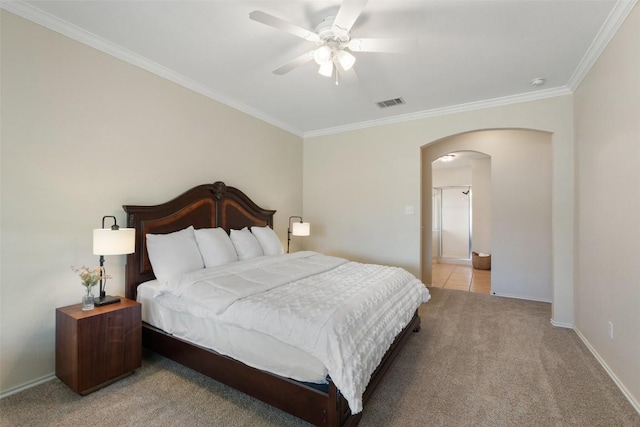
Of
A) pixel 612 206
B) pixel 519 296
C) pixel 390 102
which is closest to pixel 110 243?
pixel 390 102

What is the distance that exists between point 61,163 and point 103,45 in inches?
44.6

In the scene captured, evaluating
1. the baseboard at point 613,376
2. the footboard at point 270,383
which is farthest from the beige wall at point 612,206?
the footboard at point 270,383

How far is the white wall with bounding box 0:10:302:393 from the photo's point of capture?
6.84ft

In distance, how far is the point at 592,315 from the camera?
269cm

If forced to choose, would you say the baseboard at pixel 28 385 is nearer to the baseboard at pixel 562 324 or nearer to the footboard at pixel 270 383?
the footboard at pixel 270 383

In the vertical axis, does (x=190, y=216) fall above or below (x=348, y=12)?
below

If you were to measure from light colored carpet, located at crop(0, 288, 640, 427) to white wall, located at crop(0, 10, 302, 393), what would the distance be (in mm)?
661

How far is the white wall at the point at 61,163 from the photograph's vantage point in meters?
2.09

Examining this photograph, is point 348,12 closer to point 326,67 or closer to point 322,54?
point 322,54

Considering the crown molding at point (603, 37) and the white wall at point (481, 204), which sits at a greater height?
the crown molding at point (603, 37)

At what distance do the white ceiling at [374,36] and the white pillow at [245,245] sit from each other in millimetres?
1753

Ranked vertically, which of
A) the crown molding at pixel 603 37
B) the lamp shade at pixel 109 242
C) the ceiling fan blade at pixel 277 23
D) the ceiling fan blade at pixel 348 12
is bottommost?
the lamp shade at pixel 109 242

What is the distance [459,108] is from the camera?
12.8 feet

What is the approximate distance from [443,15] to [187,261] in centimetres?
300
